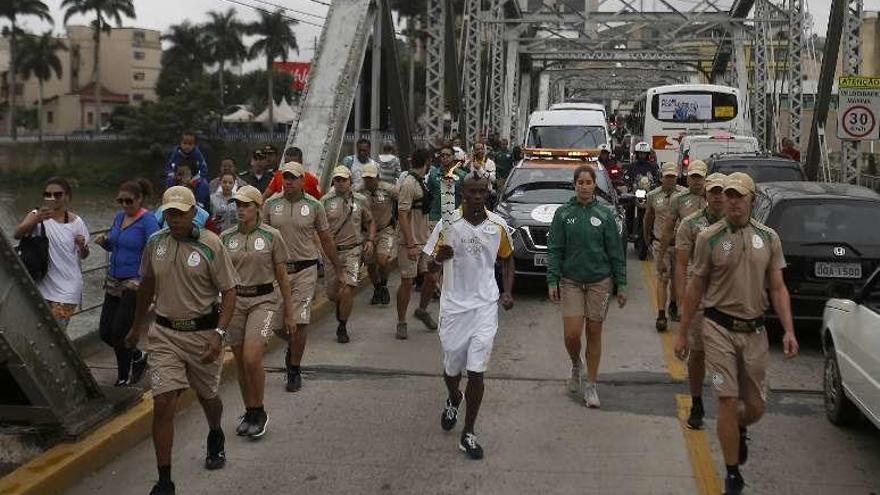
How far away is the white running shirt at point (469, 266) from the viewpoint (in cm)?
629

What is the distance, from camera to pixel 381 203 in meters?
10.6

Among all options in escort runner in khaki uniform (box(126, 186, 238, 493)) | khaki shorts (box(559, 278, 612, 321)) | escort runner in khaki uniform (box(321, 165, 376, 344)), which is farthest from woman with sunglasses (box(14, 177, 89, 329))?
khaki shorts (box(559, 278, 612, 321))

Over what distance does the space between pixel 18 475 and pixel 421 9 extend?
3018 inches

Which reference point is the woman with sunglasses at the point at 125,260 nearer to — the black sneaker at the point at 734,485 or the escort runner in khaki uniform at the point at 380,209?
the escort runner in khaki uniform at the point at 380,209

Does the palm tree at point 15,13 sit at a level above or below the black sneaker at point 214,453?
above

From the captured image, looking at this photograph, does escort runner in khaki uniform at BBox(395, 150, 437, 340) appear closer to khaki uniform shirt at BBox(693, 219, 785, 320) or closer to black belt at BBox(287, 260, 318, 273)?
black belt at BBox(287, 260, 318, 273)

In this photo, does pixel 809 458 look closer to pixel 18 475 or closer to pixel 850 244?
pixel 850 244

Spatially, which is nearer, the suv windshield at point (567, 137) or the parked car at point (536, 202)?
the parked car at point (536, 202)

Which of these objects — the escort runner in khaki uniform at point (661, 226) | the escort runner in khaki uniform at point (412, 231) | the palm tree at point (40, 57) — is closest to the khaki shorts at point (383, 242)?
the escort runner in khaki uniform at point (412, 231)

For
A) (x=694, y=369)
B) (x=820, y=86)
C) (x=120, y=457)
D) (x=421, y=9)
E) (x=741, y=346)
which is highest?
(x=421, y=9)

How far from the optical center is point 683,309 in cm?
580

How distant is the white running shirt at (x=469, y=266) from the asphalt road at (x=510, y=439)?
95 centimetres

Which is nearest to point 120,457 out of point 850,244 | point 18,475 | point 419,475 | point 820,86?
point 18,475

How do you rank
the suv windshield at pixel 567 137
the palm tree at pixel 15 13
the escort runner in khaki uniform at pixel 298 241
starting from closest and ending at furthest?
the escort runner in khaki uniform at pixel 298 241 < the suv windshield at pixel 567 137 < the palm tree at pixel 15 13
